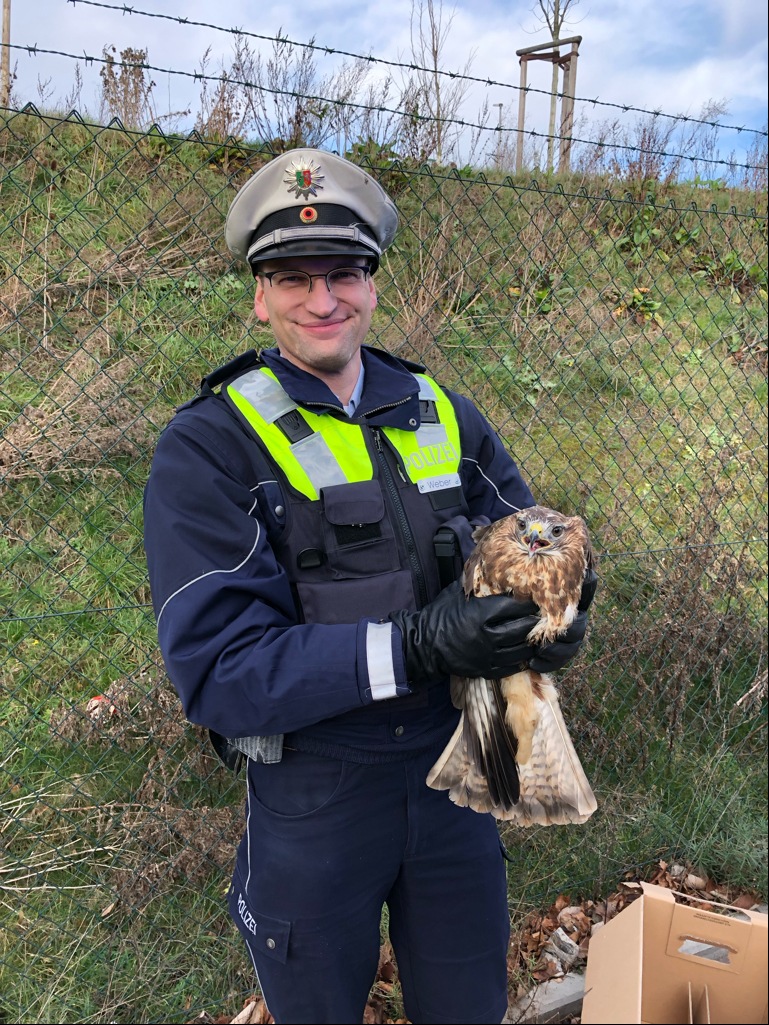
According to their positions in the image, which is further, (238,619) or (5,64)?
(5,64)

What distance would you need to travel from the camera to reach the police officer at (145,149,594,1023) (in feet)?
5.18

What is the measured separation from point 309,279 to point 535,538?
3.08ft

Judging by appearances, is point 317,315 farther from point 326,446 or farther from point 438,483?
point 438,483

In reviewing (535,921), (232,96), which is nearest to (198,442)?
(535,921)

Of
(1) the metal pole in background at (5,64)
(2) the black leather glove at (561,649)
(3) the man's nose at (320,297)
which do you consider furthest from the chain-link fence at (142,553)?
(2) the black leather glove at (561,649)

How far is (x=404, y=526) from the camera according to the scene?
73.5 inches

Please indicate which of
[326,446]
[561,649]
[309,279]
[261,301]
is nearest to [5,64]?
[261,301]

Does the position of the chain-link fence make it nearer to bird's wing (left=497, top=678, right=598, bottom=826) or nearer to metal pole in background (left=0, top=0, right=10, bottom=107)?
metal pole in background (left=0, top=0, right=10, bottom=107)

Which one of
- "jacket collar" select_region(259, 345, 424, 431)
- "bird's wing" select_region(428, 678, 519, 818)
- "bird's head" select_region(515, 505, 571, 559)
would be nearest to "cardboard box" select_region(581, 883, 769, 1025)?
"bird's wing" select_region(428, 678, 519, 818)

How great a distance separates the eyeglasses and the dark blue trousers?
1266 millimetres

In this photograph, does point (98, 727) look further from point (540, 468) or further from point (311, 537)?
point (540, 468)

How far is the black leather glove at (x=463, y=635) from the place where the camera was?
5.39 feet

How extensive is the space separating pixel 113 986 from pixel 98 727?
102cm

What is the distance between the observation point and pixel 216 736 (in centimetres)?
195
